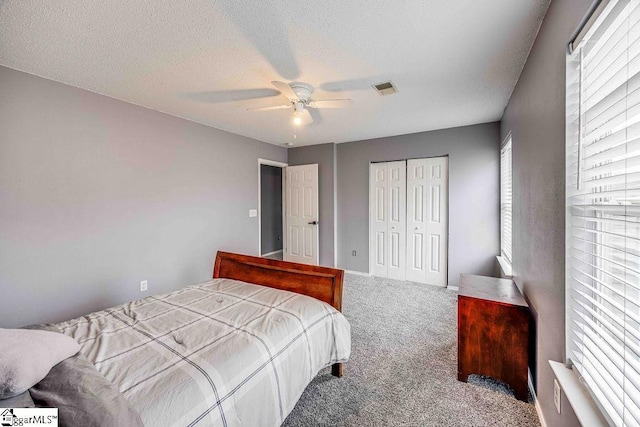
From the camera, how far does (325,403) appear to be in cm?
170

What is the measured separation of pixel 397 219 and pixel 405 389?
283 cm

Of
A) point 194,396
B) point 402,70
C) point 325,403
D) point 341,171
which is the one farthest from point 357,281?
point 194,396

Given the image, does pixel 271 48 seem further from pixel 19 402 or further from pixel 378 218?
pixel 378 218

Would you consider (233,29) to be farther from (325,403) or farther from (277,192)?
(277,192)

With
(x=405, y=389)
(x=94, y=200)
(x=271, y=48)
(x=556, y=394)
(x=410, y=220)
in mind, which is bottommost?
(x=405, y=389)

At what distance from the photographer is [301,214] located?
16.7 ft

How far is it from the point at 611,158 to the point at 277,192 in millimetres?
6059

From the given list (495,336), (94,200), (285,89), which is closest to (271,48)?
(285,89)

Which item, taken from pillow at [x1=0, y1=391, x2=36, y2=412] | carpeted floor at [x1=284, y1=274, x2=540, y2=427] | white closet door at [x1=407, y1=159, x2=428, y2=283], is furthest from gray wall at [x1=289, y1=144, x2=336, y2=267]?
pillow at [x1=0, y1=391, x2=36, y2=412]

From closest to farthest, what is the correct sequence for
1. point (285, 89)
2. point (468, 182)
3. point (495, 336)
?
point (495, 336) → point (285, 89) → point (468, 182)

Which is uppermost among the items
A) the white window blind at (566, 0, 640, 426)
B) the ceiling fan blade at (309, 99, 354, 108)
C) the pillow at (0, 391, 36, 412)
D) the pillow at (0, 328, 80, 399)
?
→ the ceiling fan blade at (309, 99, 354, 108)

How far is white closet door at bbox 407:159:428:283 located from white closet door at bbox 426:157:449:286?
0.20 feet

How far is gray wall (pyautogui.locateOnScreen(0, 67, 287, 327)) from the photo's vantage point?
2154 millimetres

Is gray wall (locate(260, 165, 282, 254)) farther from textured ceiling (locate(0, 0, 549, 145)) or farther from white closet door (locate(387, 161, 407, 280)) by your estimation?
textured ceiling (locate(0, 0, 549, 145))
